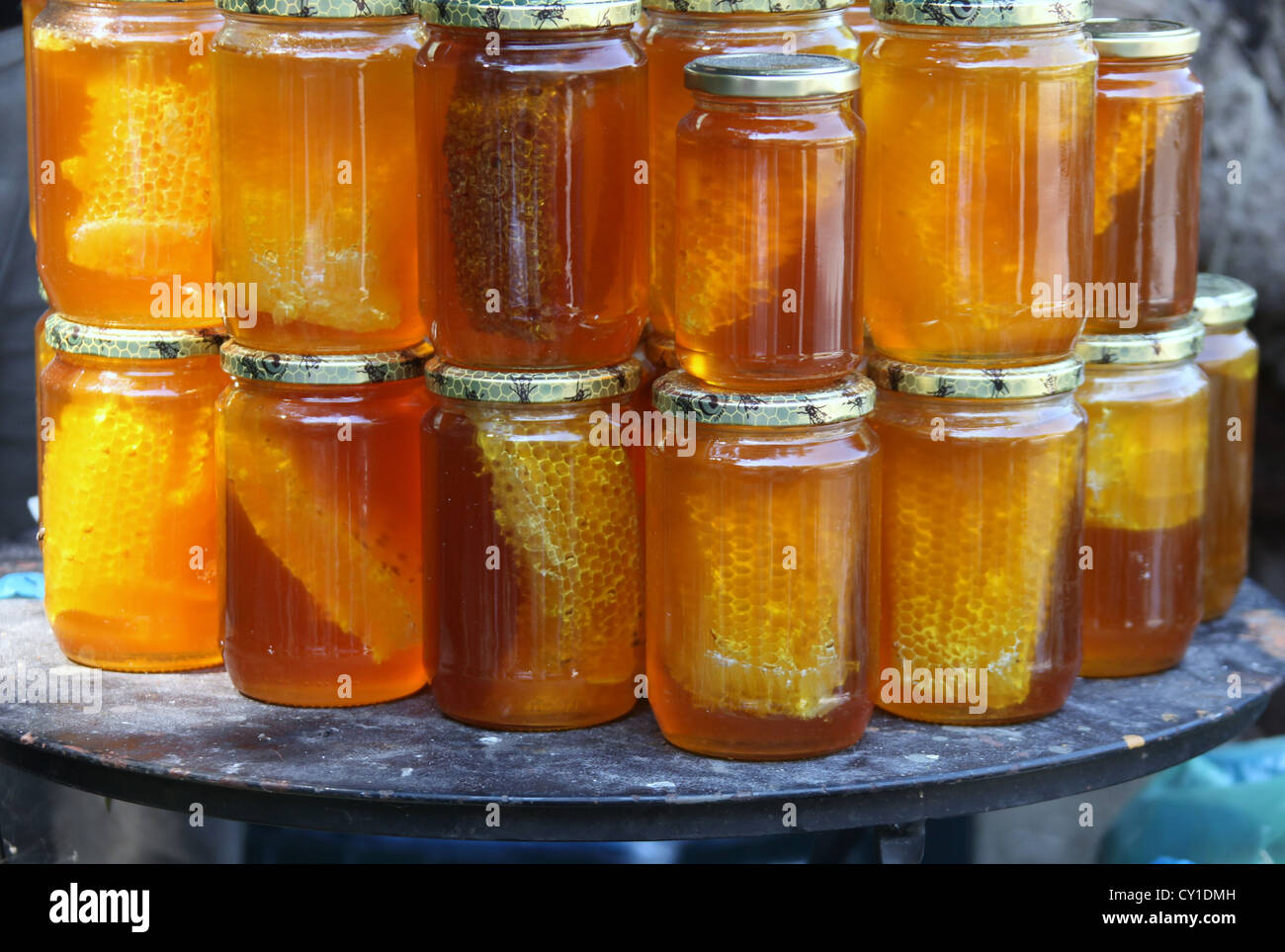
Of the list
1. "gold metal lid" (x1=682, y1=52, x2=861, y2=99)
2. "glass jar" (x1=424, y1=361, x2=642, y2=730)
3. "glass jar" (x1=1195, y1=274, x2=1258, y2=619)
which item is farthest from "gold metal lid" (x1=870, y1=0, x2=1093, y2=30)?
"glass jar" (x1=1195, y1=274, x2=1258, y2=619)

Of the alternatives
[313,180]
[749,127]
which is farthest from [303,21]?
[749,127]

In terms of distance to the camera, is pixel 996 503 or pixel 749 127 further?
pixel 996 503

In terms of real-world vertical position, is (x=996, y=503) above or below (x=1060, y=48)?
below

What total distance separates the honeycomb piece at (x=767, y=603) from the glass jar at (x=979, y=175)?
252 millimetres

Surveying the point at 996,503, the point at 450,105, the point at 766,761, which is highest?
the point at 450,105

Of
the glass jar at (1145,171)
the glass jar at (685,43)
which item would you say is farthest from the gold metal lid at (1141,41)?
the glass jar at (685,43)

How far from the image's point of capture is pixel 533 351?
5.80 feet

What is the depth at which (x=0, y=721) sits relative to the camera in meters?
1.83

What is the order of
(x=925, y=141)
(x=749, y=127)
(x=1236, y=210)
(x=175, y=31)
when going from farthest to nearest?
(x=1236, y=210), (x=175, y=31), (x=925, y=141), (x=749, y=127)

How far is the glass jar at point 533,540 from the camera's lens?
5.81 feet

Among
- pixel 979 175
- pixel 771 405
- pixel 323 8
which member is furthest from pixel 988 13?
pixel 323 8

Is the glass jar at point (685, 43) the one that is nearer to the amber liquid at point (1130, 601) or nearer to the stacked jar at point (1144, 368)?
the stacked jar at point (1144, 368)

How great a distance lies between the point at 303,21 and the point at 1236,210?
1.90m

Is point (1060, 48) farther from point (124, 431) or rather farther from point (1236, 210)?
point (1236, 210)
